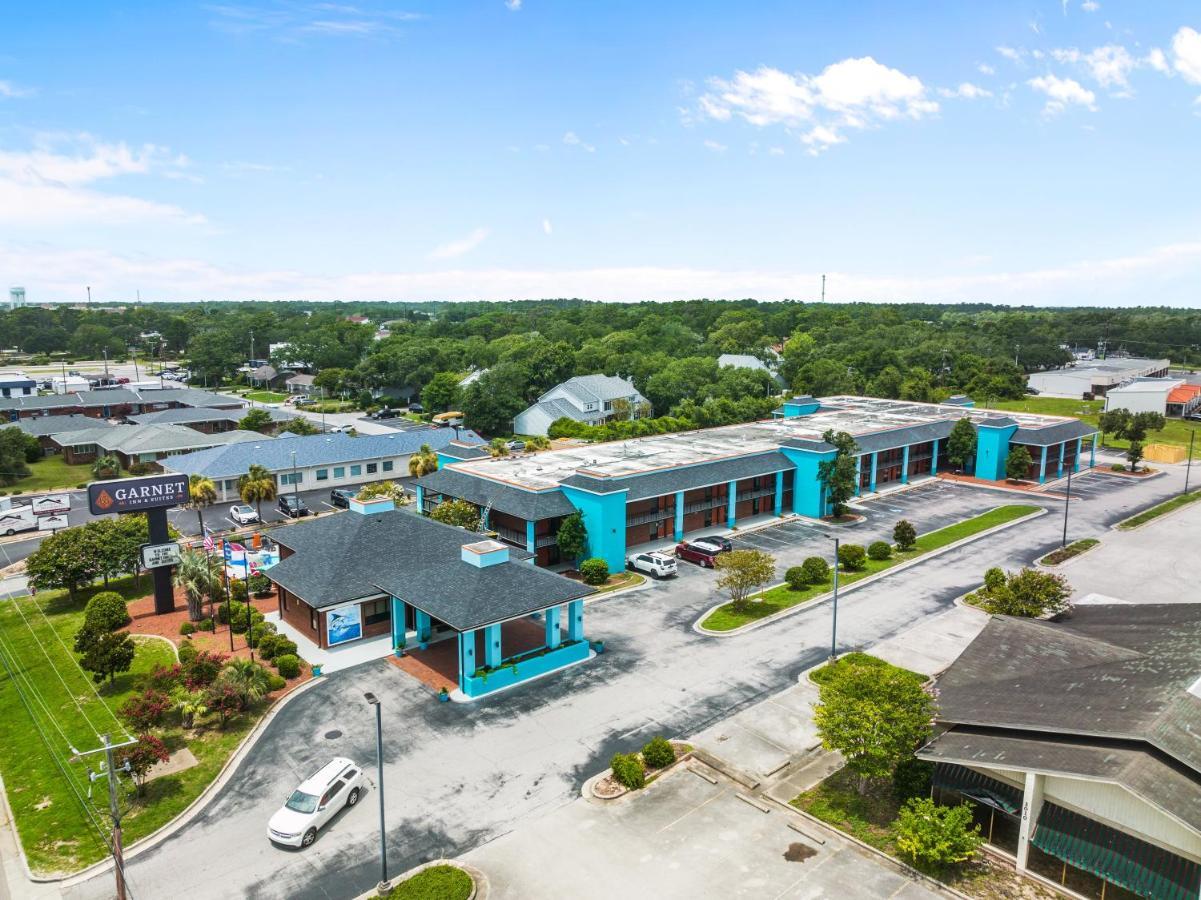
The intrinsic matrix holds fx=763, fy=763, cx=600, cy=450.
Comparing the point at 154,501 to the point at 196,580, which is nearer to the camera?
the point at 196,580

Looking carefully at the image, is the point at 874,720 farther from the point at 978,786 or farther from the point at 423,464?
the point at 423,464

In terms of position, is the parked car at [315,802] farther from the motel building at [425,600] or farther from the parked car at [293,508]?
the parked car at [293,508]

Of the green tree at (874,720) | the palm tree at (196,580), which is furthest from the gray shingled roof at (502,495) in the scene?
the green tree at (874,720)

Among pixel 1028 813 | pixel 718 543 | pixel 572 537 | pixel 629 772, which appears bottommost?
pixel 629 772

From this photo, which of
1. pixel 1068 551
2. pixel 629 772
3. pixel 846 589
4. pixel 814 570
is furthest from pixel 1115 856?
pixel 1068 551

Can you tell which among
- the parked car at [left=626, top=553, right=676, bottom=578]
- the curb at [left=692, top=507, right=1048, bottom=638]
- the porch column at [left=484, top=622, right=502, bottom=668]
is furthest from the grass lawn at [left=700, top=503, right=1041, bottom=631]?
the porch column at [left=484, top=622, right=502, bottom=668]

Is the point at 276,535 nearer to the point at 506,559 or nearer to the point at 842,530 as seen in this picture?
the point at 506,559
